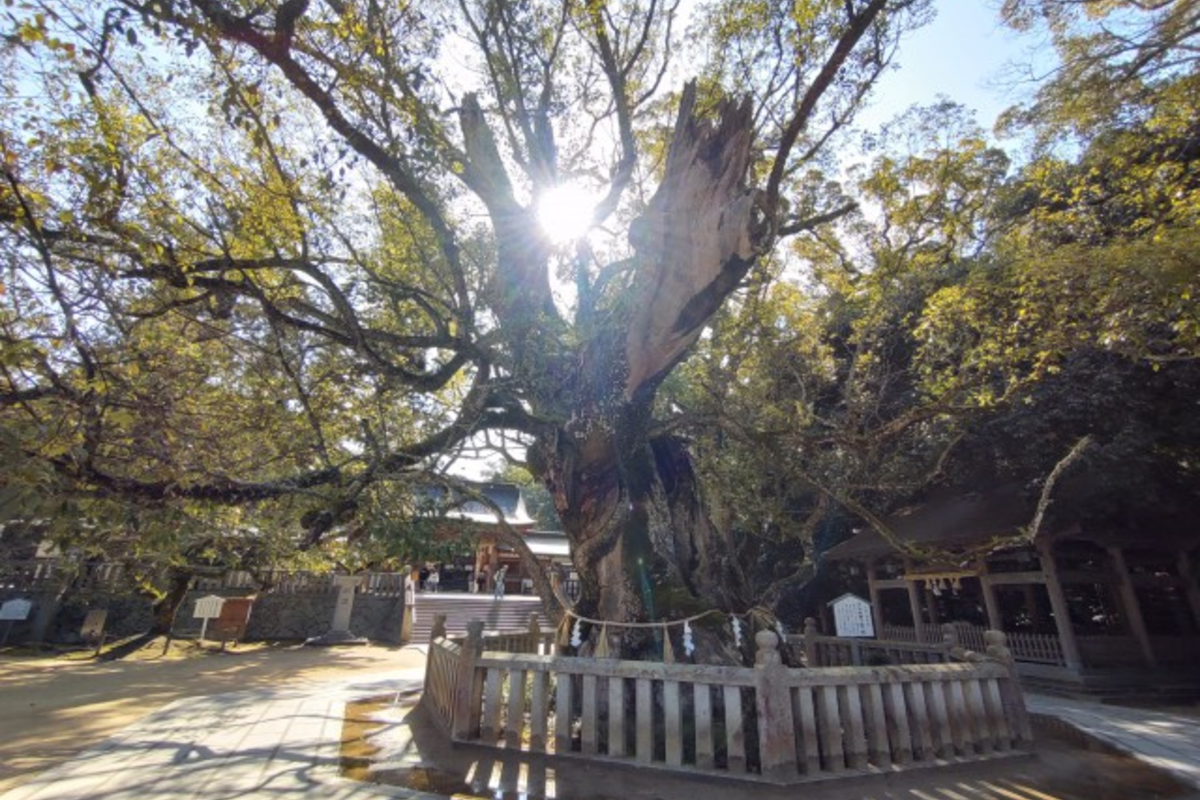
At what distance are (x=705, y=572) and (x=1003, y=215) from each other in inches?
429

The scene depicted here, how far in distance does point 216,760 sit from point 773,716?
4.87m

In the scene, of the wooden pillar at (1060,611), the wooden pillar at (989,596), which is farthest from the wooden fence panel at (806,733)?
the wooden pillar at (989,596)

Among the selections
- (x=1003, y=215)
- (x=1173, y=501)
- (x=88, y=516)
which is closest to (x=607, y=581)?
(x=88, y=516)

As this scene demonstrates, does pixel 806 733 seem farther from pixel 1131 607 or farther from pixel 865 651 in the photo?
pixel 1131 607

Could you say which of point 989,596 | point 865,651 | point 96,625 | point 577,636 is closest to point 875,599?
point 989,596

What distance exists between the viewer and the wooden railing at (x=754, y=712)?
187 inches

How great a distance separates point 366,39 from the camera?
580 centimetres

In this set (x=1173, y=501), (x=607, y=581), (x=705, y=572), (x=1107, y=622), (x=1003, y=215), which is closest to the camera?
(x=607, y=581)

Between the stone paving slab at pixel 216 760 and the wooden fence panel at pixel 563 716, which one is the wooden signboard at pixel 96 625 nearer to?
the stone paving slab at pixel 216 760

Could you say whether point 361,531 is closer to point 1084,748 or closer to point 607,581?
point 607,581

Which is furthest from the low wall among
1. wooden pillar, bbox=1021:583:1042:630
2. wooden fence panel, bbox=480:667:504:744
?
wooden pillar, bbox=1021:583:1042:630

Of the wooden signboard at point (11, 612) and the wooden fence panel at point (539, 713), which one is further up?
the wooden signboard at point (11, 612)

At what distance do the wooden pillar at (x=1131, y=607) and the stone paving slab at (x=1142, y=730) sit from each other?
2240 millimetres

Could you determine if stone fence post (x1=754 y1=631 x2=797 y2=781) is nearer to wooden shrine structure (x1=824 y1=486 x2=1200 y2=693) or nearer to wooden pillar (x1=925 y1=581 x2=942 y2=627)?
wooden shrine structure (x1=824 y1=486 x2=1200 y2=693)
